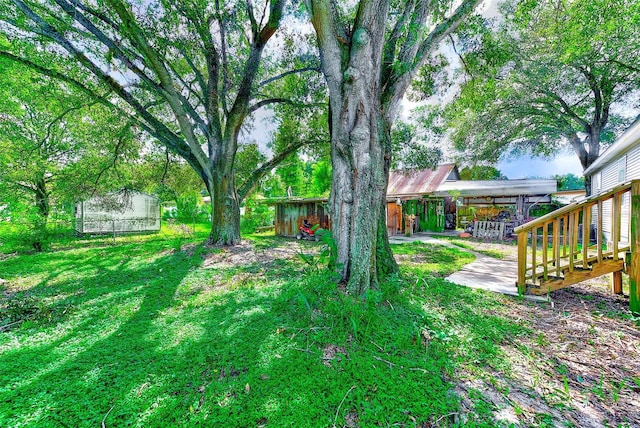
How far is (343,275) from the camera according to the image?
376cm

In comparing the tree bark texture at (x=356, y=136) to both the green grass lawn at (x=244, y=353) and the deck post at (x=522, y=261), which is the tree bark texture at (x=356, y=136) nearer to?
the green grass lawn at (x=244, y=353)

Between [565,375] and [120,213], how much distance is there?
20218 mm

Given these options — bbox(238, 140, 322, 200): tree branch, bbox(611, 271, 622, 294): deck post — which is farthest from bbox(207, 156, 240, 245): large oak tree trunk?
bbox(611, 271, 622, 294): deck post

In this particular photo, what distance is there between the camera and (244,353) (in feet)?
8.21

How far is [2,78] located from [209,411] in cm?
1052

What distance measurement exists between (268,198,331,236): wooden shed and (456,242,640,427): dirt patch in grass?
9696 millimetres

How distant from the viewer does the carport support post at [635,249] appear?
3.46 meters

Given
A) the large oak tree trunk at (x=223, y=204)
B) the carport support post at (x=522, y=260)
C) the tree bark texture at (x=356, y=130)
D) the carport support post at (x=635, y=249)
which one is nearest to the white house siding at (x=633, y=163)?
the carport support post at (x=635, y=249)

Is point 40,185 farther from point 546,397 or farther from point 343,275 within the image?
point 546,397

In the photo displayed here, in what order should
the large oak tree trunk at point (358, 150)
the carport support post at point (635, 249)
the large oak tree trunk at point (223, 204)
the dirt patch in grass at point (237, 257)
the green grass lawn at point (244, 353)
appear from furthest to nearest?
the large oak tree trunk at point (223, 204)
the dirt patch in grass at point (237, 257)
the large oak tree trunk at point (358, 150)
the carport support post at point (635, 249)
the green grass lawn at point (244, 353)

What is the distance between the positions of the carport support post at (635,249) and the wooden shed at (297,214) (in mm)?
9685

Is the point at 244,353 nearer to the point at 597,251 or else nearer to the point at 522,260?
the point at 522,260

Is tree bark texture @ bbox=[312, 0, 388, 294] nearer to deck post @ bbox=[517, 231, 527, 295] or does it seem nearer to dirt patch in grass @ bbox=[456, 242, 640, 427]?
dirt patch in grass @ bbox=[456, 242, 640, 427]

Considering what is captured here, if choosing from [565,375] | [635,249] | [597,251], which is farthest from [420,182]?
[565,375]
